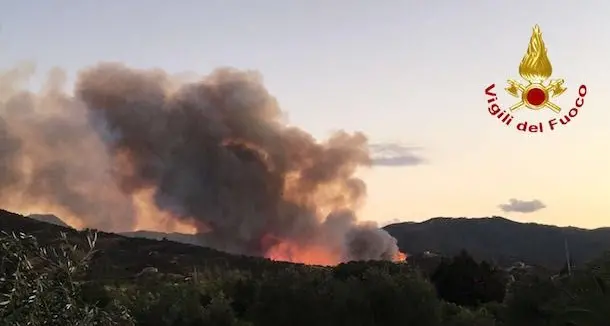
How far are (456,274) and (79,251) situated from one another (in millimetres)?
63737

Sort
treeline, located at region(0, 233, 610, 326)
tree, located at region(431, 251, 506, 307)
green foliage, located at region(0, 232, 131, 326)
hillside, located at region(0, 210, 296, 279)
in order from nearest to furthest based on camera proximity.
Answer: green foliage, located at region(0, 232, 131, 326) → treeline, located at region(0, 233, 610, 326) → tree, located at region(431, 251, 506, 307) → hillside, located at region(0, 210, 296, 279)

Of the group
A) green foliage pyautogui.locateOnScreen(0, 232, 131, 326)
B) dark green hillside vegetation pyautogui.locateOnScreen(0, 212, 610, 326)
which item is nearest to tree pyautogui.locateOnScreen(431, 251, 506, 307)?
dark green hillside vegetation pyautogui.locateOnScreen(0, 212, 610, 326)

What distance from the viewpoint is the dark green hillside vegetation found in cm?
1575

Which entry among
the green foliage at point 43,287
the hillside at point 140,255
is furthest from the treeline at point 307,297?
the hillside at point 140,255

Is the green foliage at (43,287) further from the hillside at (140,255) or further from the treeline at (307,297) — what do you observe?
the hillside at (140,255)

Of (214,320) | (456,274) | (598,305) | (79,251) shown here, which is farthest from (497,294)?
(79,251)

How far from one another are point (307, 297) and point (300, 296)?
0.56 m

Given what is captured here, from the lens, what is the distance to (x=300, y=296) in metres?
44.8

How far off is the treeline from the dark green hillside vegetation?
0.04 m

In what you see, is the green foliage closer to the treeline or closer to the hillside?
the treeline

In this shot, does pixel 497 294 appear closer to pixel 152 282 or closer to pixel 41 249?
pixel 152 282

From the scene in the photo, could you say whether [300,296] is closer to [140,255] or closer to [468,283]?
[468,283]

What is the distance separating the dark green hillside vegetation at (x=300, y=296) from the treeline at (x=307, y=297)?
4 centimetres

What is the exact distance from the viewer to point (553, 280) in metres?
31.1
